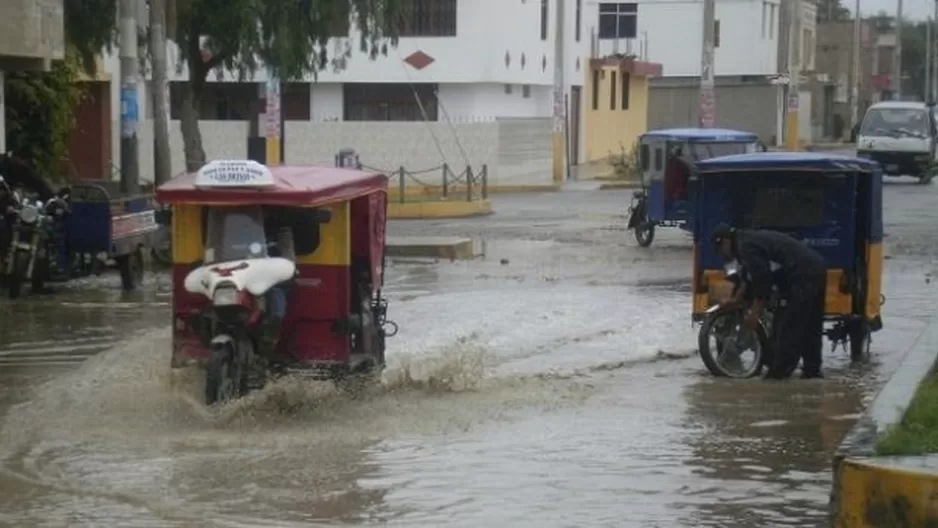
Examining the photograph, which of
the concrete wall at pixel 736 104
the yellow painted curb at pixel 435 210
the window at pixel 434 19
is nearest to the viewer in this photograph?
the yellow painted curb at pixel 435 210

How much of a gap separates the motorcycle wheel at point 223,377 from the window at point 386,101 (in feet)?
135

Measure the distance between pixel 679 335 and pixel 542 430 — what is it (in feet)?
19.7

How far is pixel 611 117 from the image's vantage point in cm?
6750

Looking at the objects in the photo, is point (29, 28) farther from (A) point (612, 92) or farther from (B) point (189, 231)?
(A) point (612, 92)

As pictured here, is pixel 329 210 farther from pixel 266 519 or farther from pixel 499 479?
pixel 266 519

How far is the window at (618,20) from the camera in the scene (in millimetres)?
74625

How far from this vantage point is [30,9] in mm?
23562

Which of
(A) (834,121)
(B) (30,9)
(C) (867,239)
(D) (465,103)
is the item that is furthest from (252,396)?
(A) (834,121)

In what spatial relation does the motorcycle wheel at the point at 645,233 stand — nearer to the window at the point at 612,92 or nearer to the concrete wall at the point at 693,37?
the window at the point at 612,92

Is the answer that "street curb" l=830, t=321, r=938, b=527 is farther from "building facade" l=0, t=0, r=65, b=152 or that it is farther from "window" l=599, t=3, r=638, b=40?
"window" l=599, t=3, r=638, b=40

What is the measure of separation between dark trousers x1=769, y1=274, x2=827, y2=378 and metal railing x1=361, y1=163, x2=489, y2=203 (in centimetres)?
2323

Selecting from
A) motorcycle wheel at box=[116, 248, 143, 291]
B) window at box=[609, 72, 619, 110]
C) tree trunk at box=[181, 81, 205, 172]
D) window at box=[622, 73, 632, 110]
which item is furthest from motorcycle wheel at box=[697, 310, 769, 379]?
window at box=[622, 73, 632, 110]

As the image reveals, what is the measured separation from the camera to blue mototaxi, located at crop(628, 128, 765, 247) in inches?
1136

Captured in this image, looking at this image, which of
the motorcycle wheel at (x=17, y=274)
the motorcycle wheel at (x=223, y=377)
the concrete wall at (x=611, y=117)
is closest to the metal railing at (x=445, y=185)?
the concrete wall at (x=611, y=117)
